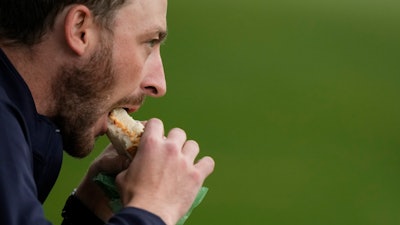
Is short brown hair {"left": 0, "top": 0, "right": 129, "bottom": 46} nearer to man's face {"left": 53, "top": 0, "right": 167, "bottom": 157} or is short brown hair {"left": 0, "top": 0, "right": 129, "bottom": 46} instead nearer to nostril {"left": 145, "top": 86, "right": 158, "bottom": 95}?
man's face {"left": 53, "top": 0, "right": 167, "bottom": 157}

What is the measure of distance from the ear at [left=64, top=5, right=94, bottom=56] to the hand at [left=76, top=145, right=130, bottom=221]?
0.28m

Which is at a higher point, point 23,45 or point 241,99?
point 241,99

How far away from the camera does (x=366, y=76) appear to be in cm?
189

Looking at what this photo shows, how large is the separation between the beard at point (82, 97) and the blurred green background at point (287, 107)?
2.33 feet

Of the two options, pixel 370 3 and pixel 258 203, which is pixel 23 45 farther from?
pixel 370 3

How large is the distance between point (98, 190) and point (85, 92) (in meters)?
0.27

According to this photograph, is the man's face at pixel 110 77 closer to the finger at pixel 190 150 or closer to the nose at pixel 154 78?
the nose at pixel 154 78

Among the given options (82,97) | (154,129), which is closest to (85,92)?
(82,97)

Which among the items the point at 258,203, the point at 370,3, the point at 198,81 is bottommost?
the point at 258,203

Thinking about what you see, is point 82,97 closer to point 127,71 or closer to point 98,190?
point 127,71

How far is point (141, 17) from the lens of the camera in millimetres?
1107

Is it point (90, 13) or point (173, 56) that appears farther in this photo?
point (173, 56)

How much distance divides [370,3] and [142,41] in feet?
3.06

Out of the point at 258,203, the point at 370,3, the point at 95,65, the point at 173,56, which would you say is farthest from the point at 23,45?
the point at 370,3
